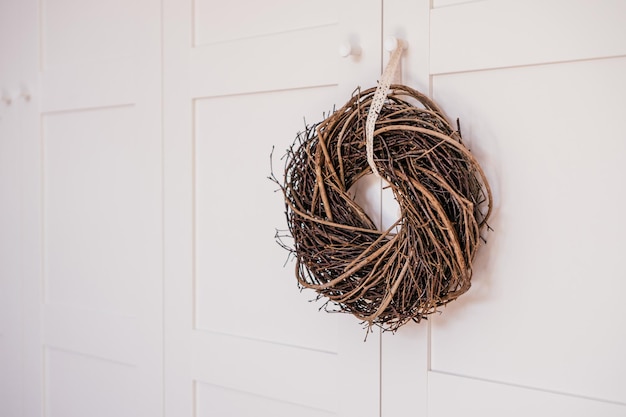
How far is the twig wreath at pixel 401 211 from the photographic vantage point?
947mm

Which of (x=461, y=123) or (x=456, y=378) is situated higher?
(x=461, y=123)

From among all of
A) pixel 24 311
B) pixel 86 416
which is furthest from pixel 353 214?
pixel 24 311

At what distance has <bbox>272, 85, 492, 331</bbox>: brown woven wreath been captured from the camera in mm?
947

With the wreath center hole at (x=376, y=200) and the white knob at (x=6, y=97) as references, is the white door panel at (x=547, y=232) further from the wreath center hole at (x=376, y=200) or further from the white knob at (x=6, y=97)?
the white knob at (x=6, y=97)

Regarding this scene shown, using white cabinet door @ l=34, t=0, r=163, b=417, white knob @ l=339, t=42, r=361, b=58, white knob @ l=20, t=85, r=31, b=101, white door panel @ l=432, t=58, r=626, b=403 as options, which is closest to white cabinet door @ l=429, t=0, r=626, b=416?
white door panel @ l=432, t=58, r=626, b=403

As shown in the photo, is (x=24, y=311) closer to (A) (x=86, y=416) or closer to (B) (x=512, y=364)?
(A) (x=86, y=416)

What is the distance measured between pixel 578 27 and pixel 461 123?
0.22 m

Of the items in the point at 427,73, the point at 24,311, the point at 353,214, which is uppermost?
the point at 427,73

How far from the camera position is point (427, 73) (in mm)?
1066

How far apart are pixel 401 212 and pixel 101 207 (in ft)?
3.00

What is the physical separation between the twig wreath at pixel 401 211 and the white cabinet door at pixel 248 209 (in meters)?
0.14

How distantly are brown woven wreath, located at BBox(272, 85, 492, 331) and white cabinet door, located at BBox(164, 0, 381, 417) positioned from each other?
141 millimetres

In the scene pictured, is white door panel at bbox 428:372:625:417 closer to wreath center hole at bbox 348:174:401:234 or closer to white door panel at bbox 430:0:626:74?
wreath center hole at bbox 348:174:401:234

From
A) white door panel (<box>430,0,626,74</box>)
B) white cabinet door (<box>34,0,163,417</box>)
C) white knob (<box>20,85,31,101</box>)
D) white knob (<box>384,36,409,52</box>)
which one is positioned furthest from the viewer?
white knob (<box>20,85,31,101</box>)
